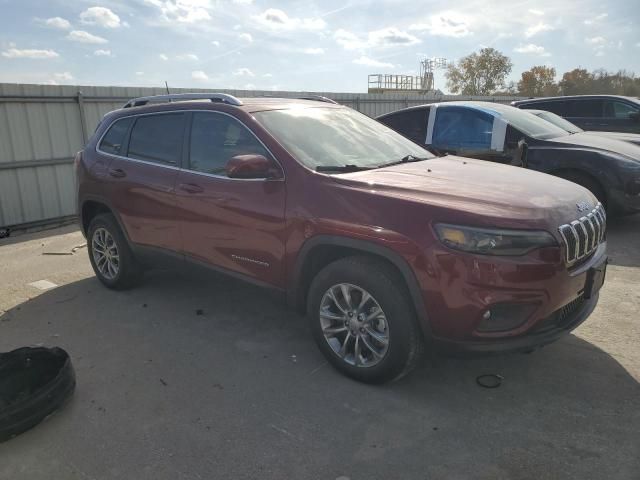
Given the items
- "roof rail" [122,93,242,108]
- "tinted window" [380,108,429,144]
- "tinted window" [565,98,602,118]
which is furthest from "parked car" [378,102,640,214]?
"roof rail" [122,93,242,108]

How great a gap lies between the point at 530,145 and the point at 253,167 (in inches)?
191

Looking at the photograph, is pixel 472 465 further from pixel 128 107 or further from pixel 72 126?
pixel 72 126

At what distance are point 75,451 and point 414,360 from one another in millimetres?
1915

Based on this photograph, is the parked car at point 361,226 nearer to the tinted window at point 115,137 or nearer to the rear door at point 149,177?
the rear door at point 149,177

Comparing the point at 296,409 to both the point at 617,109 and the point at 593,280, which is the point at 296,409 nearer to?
the point at 593,280

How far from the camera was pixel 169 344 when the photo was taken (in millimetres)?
3873

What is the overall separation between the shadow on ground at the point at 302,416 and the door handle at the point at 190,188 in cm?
69

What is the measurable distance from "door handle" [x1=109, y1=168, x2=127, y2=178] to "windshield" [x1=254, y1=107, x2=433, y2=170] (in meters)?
1.64

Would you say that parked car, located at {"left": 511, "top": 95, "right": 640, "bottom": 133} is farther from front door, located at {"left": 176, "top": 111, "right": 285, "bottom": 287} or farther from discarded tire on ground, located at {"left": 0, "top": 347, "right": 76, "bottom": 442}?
discarded tire on ground, located at {"left": 0, "top": 347, "right": 76, "bottom": 442}

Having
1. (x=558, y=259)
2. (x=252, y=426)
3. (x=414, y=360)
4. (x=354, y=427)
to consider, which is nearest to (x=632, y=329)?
(x=558, y=259)

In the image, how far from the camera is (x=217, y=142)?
3.90m

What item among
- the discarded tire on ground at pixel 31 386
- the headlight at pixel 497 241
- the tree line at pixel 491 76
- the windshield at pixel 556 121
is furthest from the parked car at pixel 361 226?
the tree line at pixel 491 76

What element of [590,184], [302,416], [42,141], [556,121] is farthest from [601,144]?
[42,141]

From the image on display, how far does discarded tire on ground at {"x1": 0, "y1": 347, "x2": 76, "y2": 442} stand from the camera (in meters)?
2.74
